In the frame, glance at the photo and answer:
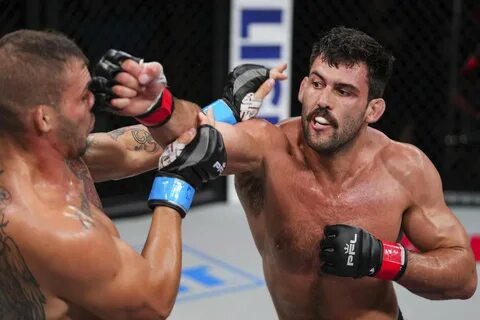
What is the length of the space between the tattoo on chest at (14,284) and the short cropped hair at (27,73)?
16 centimetres

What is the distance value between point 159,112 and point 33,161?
0.30 meters

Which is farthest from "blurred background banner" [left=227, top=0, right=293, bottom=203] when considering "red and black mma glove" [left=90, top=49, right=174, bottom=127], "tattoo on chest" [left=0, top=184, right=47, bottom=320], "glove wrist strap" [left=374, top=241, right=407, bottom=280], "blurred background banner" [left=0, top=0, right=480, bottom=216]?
"tattoo on chest" [left=0, top=184, right=47, bottom=320]

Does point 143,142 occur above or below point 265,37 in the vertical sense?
above

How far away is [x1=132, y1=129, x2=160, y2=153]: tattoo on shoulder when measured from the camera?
2.21 m

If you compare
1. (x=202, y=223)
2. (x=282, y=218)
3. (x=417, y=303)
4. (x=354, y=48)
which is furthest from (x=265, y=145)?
(x=202, y=223)

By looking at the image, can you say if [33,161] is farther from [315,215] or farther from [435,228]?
[435,228]

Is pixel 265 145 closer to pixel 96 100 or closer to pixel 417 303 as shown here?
pixel 96 100

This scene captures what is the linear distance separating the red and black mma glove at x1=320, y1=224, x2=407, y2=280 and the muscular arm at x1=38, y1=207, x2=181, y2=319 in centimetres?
47

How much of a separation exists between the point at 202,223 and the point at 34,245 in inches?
115

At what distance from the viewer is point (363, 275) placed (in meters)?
1.99

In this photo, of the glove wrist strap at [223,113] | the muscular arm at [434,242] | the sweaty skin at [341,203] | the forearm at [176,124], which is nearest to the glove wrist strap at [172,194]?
the forearm at [176,124]

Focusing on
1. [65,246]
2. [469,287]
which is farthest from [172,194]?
[469,287]

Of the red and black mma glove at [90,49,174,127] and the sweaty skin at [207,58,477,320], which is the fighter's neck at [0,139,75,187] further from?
the sweaty skin at [207,58,477,320]

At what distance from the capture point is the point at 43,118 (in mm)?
1572
